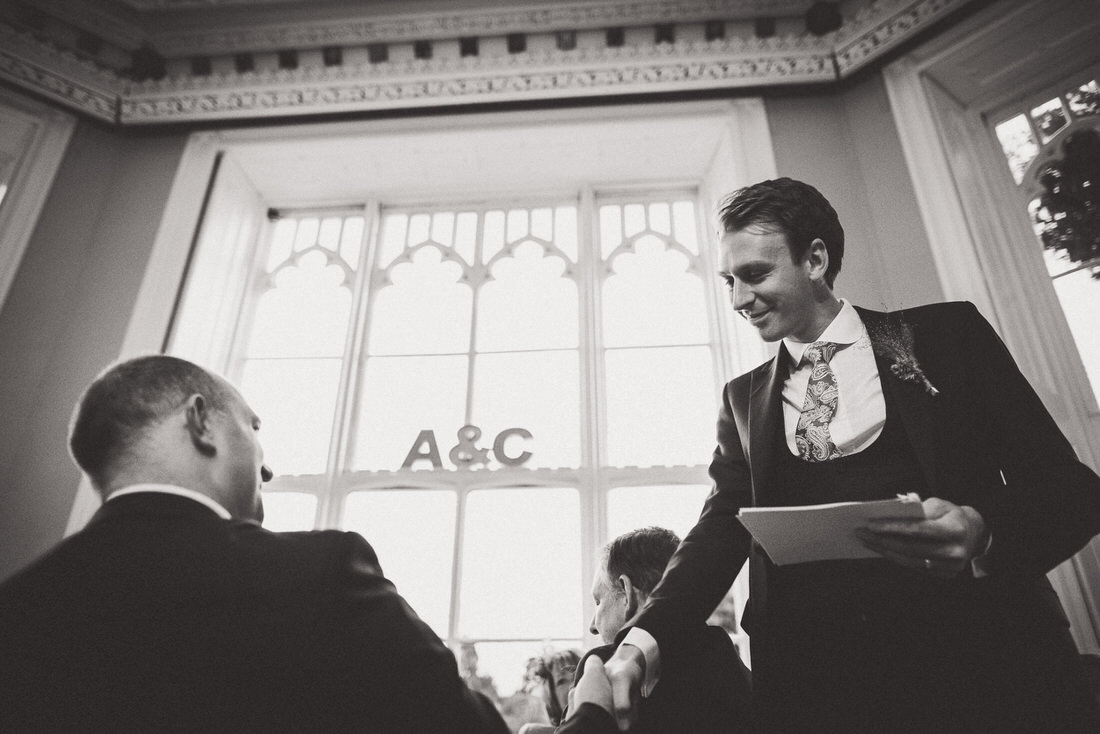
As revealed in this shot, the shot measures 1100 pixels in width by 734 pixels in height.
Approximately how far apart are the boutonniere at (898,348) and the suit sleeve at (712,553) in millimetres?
268

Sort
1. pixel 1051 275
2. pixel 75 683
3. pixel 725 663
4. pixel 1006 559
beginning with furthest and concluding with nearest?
pixel 1051 275 → pixel 725 663 → pixel 1006 559 → pixel 75 683

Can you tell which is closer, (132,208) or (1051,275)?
(1051,275)

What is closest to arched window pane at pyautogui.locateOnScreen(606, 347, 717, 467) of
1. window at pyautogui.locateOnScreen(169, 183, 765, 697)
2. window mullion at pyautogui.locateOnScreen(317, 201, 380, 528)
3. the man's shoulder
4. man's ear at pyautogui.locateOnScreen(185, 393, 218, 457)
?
window at pyautogui.locateOnScreen(169, 183, 765, 697)

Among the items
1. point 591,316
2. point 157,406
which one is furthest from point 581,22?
point 157,406

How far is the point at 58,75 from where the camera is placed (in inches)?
127

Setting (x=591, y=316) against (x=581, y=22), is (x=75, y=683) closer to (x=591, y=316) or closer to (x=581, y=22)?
(x=591, y=316)

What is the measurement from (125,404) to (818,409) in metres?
1.14

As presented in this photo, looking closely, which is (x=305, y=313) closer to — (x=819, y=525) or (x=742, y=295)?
(x=742, y=295)

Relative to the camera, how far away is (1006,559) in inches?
35.8

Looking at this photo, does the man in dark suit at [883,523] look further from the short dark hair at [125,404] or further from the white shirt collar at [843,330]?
the short dark hair at [125,404]

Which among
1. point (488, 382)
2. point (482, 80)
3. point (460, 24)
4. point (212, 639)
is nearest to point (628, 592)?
point (212, 639)

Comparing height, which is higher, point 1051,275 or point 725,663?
point 1051,275

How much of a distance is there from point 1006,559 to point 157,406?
4.14ft

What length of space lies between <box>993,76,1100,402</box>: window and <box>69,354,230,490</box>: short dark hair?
109 inches
